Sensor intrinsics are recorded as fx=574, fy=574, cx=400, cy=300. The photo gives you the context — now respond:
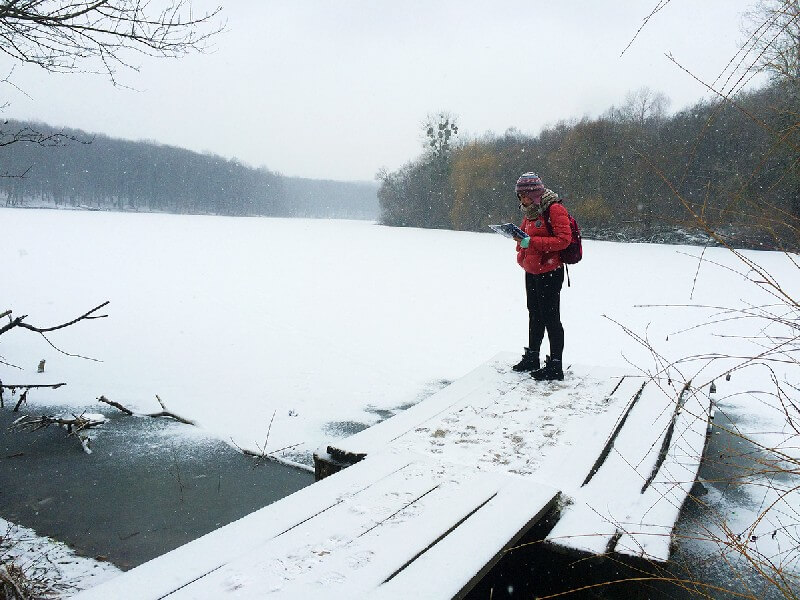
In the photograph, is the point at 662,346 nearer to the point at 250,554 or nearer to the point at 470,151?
the point at 250,554

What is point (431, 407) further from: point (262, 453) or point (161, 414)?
point (161, 414)

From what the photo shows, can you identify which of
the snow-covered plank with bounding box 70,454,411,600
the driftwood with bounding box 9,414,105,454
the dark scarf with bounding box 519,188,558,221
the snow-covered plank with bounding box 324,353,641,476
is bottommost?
the driftwood with bounding box 9,414,105,454

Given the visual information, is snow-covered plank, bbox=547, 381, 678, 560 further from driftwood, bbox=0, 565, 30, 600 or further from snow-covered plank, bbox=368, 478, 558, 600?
driftwood, bbox=0, 565, 30, 600

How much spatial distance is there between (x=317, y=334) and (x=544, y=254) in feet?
16.1

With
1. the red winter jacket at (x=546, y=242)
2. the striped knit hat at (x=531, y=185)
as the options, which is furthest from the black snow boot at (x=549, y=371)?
the striped knit hat at (x=531, y=185)

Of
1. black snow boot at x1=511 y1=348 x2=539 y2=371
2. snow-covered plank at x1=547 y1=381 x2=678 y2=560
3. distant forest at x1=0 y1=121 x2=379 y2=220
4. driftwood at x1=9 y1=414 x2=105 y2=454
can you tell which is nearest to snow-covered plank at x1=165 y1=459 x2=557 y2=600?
snow-covered plank at x1=547 y1=381 x2=678 y2=560

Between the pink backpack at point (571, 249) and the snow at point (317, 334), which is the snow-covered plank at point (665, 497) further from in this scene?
the pink backpack at point (571, 249)

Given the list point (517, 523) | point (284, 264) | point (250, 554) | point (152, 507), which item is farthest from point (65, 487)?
point (284, 264)

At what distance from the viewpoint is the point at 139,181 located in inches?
4382

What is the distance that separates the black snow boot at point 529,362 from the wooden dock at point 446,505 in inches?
29.0

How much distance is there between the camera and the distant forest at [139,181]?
9756 centimetres

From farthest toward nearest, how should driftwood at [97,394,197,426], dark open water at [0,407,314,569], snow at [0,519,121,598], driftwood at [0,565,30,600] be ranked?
driftwood at [97,394,197,426]
dark open water at [0,407,314,569]
snow at [0,519,121,598]
driftwood at [0,565,30,600]

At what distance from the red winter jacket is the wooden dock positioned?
110 centimetres

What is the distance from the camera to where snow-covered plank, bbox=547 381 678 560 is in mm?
2307
